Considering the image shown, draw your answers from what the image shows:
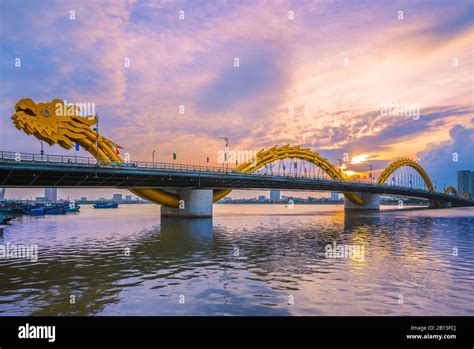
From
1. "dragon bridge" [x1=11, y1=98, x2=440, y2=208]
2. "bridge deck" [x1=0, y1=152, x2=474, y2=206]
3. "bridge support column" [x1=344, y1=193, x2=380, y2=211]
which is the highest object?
"dragon bridge" [x1=11, y1=98, x2=440, y2=208]

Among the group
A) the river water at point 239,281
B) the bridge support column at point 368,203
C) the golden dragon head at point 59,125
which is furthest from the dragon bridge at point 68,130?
the bridge support column at point 368,203

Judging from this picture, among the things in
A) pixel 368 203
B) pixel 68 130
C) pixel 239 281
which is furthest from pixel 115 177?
pixel 368 203

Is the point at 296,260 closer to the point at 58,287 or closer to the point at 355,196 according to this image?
the point at 58,287

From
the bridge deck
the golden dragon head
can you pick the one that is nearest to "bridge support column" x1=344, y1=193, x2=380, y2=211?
the bridge deck

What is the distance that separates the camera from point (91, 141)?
7188 centimetres

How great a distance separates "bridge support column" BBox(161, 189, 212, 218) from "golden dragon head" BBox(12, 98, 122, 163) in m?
16.3

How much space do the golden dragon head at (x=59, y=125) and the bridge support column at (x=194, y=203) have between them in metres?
16.3

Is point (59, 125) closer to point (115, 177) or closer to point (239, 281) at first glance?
point (115, 177)

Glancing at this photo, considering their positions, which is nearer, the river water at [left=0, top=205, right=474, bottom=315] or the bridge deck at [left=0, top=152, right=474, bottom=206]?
the river water at [left=0, top=205, right=474, bottom=315]

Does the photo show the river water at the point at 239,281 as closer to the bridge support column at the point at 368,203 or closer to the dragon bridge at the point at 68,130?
the dragon bridge at the point at 68,130

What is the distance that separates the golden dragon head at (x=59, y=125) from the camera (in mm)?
61222

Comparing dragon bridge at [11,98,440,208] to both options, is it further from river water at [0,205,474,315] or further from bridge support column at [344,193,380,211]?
bridge support column at [344,193,380,211]

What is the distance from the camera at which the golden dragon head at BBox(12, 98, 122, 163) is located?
61222mm

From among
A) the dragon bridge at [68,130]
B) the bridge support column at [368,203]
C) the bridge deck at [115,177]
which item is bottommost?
the bridge support column at [368,203]
